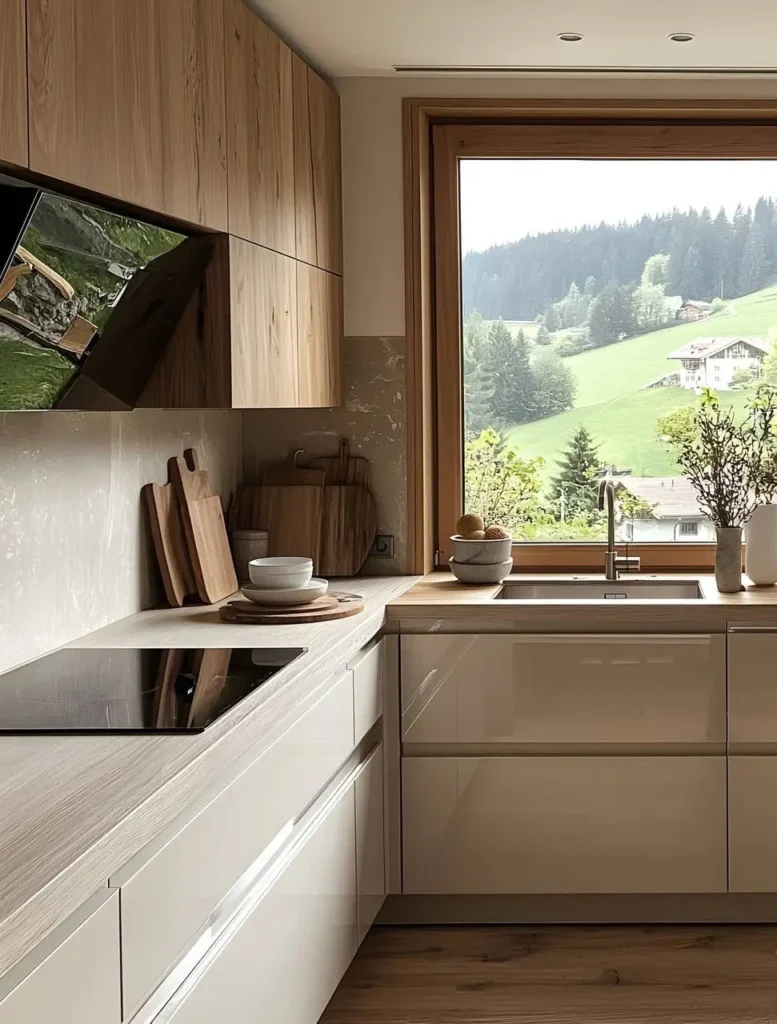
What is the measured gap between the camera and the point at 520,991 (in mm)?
2971

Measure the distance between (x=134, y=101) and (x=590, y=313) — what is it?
80.4 inches

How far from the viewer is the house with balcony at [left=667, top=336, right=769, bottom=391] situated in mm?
3914

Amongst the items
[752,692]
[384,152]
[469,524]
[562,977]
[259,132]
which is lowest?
[562,977]

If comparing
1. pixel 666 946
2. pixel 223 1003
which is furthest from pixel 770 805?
pixel 223 1003

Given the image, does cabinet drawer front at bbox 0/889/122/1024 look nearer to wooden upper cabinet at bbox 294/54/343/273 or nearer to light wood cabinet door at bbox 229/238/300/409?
light wood cabinet door at bbox 229/238/300/409

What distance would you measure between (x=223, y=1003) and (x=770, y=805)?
1.76m

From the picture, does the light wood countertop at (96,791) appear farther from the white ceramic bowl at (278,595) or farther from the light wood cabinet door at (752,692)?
the light wood cabinet door at (752,692)

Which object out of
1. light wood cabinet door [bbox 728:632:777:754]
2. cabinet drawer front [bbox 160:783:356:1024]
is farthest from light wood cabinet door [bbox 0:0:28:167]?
light wood cabinet door [bbox 728:632:777:754]

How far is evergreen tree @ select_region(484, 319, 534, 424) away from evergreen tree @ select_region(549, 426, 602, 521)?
0.56 ft

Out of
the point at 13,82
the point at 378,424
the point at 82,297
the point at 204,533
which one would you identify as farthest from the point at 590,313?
the point at 13,82

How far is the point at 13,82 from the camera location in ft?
5.77

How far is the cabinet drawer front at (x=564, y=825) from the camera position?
10.5ft

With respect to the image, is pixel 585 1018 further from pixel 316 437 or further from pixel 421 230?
pixel 421 230

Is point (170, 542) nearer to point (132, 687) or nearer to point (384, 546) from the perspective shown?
point (384, 546)
